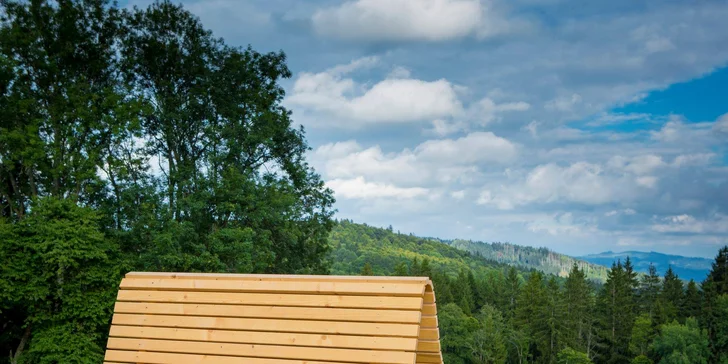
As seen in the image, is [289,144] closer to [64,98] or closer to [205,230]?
[205,230]

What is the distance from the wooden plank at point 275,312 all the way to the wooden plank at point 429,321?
0.01 metres

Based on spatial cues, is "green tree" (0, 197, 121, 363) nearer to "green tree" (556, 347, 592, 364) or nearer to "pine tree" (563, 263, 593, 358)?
"green tree" (556, 347, 592, 364)

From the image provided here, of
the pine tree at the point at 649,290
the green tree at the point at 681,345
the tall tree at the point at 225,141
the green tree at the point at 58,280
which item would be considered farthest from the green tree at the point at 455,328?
the green tree at the point at 58,280

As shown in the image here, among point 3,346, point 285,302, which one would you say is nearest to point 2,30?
point 3,346

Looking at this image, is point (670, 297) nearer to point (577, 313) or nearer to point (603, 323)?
point (603, 323)

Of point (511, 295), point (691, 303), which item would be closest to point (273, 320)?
point (691, 303)

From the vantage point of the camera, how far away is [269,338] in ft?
20.6

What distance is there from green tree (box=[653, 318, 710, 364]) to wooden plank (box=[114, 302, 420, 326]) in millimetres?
49869

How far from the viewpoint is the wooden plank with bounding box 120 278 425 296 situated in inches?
234

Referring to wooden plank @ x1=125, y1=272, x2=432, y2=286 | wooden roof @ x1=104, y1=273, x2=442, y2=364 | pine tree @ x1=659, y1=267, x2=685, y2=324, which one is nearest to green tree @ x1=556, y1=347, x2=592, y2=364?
pine tree @ x1=659, y1=267, x2=685, y2=324

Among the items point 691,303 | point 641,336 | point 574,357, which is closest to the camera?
point 574,357

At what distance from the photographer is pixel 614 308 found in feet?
188

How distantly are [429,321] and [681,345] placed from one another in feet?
164

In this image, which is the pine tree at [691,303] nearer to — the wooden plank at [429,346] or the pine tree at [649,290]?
the pine tree at [649,290]
